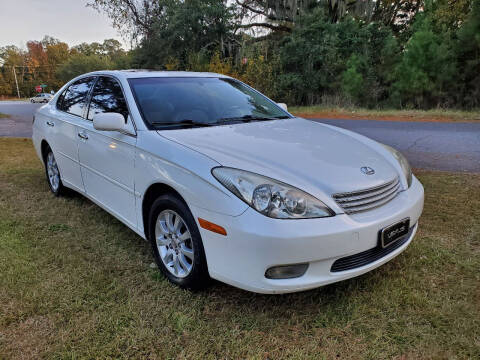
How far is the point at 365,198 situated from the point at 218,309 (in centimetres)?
116

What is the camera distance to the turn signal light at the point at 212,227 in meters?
1.99

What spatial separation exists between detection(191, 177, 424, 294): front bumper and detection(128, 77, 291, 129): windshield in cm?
101

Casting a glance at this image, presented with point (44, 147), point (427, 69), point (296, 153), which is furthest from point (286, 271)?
point (427, 69)

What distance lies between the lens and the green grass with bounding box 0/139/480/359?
196 cm

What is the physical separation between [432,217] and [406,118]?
921 cm

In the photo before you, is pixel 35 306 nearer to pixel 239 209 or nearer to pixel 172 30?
pixel 239 209

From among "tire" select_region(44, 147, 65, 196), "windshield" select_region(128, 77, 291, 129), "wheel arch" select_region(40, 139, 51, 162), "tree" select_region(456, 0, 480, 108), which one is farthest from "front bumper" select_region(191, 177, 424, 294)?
"tree" select_region(456, 0, 480, 108)

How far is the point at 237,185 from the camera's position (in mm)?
2014

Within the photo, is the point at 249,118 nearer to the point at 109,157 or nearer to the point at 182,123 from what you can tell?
the point at 182,123

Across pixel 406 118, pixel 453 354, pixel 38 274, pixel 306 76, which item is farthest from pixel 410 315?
pixel 306 76

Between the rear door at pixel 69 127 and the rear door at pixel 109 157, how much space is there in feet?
0.59

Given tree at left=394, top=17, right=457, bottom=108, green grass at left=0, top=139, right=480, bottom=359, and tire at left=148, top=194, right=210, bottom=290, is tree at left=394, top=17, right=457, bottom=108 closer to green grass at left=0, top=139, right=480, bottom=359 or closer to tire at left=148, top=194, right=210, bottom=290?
green grass at left=0, top=139, right=480, bottom=359

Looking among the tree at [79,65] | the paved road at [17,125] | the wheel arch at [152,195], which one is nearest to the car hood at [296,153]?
the wheel arch at [152,195]

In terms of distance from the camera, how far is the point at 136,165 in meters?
2.63
